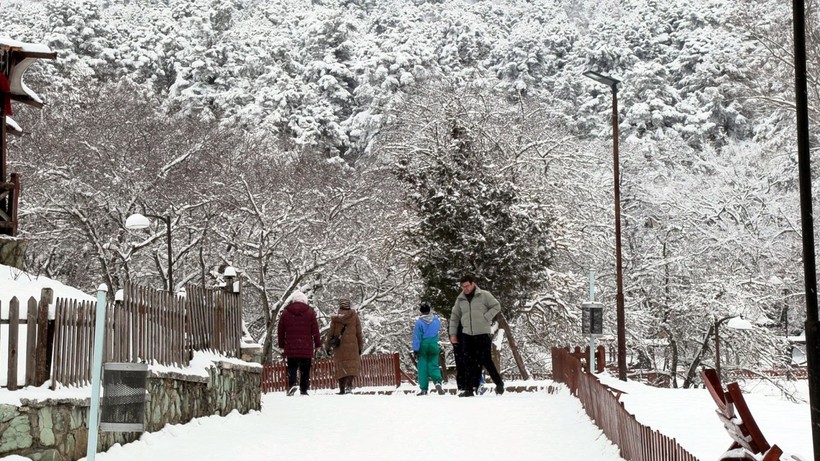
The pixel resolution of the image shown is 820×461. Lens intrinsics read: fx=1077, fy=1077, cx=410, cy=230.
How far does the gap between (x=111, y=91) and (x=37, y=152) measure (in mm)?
4048

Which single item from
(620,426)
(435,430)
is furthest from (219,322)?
(620,426)

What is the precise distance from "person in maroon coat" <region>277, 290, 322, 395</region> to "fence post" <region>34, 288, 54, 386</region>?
27.4 feet

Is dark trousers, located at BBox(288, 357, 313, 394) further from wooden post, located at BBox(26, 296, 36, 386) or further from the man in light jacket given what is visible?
wooden post, located at BBox(26, 296, 36, 386)

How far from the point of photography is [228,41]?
206 ft

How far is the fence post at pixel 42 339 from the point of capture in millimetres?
8719

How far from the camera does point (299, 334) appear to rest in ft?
56.2

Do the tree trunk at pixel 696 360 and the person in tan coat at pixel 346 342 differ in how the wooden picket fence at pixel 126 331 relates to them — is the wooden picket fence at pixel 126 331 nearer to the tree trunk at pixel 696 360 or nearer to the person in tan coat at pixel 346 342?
the person in tan coat at pixel 346 342

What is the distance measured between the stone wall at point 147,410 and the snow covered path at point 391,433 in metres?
0.17

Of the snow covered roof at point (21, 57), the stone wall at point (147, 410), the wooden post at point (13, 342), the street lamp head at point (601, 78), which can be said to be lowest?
the stone wall at point (147, 410)

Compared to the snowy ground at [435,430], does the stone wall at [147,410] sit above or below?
above

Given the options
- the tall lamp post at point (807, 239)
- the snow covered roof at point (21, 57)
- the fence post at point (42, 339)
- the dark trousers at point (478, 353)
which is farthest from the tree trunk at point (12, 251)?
the tall lamp post at point (807, 239)

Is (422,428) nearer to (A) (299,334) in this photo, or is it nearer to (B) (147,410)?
(B) (147,410)

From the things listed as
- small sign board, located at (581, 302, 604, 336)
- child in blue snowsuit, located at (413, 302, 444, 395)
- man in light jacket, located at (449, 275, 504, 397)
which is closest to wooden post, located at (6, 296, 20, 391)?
man in light jacket, located at (449, 275, 504, 397)

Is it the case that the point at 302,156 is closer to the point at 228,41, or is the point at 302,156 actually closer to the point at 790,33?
the point at 790,33
